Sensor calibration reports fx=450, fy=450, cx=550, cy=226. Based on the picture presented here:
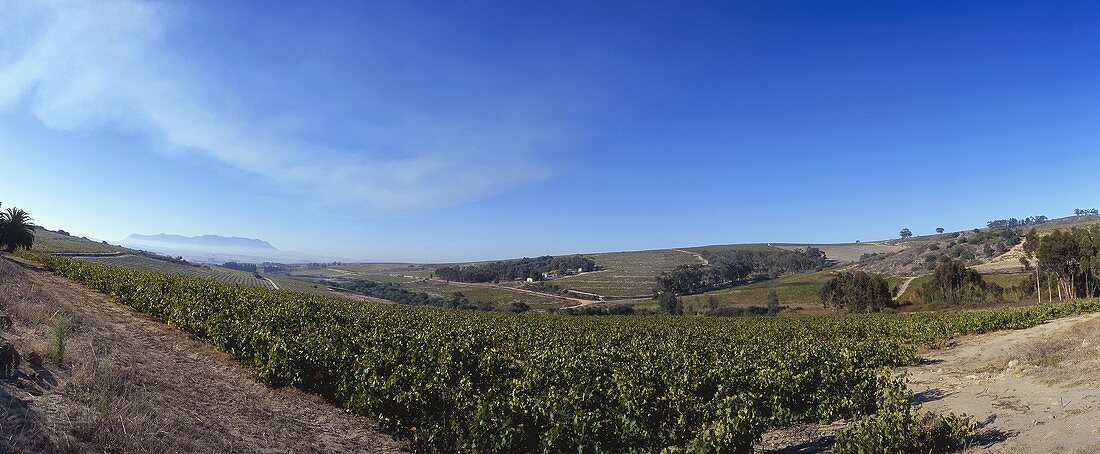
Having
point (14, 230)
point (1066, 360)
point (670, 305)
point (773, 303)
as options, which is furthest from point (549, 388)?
point (773, 303)

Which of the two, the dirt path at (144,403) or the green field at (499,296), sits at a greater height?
the dirt path at (144,403)

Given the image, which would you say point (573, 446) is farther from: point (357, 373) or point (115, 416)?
point (115, 416)

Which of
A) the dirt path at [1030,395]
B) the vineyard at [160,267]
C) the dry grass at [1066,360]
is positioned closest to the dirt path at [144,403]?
the dirt path at [1030,395]

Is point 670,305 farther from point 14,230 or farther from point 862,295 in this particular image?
point 14,230

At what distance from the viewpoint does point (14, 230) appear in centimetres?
4834

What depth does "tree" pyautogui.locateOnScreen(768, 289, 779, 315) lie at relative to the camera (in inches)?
4195

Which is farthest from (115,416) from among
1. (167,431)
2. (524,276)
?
(524,276)

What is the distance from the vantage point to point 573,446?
9180 millimetres

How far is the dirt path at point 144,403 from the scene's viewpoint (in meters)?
6.17

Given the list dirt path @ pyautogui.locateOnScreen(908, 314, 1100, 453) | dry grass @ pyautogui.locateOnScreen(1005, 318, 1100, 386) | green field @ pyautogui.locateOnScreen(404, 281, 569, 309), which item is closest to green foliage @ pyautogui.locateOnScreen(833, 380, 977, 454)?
dirt path @ pyautogui.locateOnScreen(908, 314, 1100, 453)

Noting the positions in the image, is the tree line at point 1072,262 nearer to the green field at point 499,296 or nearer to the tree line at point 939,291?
the tree line at point 939,291

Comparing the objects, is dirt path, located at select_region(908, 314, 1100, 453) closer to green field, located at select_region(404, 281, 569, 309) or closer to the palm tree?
the palm tree

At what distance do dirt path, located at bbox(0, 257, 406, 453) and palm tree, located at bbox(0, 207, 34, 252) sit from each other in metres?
50.9

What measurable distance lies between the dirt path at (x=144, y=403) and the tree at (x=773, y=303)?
111m
